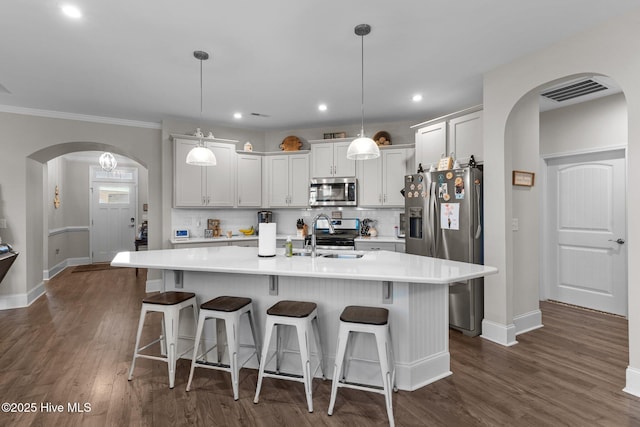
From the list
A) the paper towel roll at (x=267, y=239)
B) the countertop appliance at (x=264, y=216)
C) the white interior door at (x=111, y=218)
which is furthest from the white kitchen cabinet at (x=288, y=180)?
the white interior door at (x=111, y=218)

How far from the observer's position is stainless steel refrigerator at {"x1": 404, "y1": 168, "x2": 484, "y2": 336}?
3.39 metres

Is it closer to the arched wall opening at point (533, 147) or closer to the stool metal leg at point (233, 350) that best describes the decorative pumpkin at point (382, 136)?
the arched wall opening at point (533, 147)

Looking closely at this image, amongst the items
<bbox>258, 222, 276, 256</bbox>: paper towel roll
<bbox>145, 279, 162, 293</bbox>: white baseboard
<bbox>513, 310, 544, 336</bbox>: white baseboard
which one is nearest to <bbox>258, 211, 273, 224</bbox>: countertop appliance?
<bbox>145, 279, 162, 293</bbox>: white baseboard

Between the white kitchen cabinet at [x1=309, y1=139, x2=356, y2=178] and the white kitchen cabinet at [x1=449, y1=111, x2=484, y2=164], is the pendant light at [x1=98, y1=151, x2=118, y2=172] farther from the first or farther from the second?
the white kitchen cabinet at [x1=449, y1=111, x2=484, y2=164]

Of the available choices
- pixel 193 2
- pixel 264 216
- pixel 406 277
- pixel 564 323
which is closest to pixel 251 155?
pixel 264 216

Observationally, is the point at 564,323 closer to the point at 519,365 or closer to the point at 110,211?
the point at 519,365

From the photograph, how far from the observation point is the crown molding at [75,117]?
4.41 m

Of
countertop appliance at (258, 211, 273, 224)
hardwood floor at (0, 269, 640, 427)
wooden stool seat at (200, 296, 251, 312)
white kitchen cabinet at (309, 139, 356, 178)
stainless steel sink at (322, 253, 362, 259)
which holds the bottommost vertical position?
hardwood floor at (0, 269, 640, 427)

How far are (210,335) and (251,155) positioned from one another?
11.0ft

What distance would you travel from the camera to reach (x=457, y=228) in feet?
11.5

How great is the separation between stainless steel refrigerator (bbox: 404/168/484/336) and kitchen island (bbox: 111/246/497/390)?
3.15 feet

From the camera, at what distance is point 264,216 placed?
579 cm

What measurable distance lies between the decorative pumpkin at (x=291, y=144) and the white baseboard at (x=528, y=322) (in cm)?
386

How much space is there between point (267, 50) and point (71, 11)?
1.42 metres
